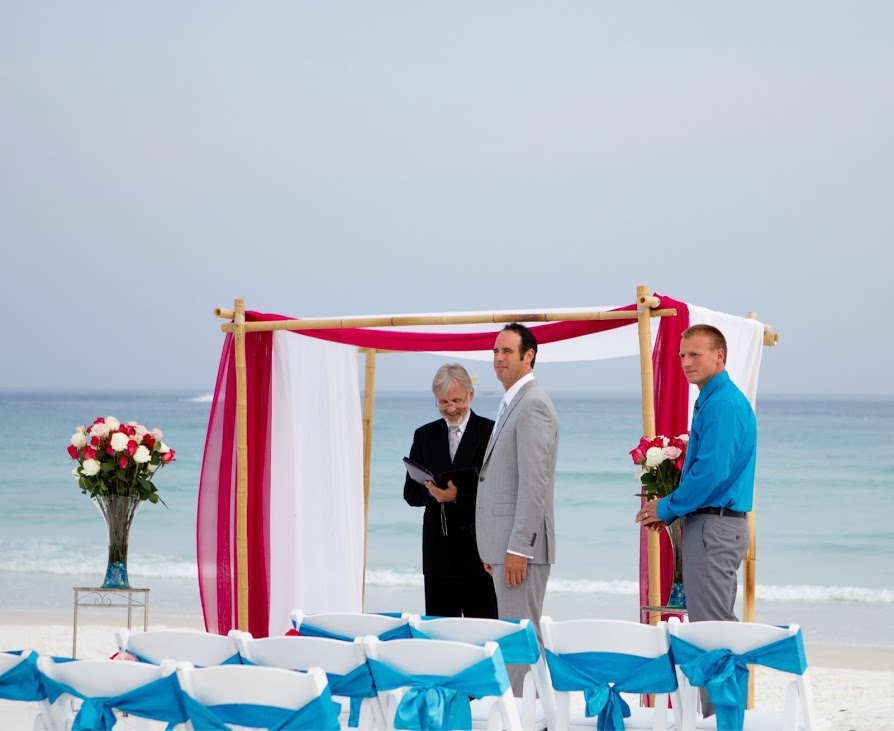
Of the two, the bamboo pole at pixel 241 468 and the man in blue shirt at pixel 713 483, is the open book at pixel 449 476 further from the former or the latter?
the man in blue shirt at pixel 713 483

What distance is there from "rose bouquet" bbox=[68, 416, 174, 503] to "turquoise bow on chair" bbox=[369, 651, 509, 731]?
285cm

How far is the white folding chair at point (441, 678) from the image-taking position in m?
3.04

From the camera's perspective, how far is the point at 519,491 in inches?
183

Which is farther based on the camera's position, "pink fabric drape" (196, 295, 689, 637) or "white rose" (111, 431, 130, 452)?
"pink fabric drape" (196, 295, 689, 637)

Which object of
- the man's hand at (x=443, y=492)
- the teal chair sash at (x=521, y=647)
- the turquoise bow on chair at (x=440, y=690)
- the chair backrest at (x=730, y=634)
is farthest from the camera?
the man's hand at (x=443, y=492)

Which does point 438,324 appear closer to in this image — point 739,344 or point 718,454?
point 739,344

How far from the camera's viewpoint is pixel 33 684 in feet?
10.1

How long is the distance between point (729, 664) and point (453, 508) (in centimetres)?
229

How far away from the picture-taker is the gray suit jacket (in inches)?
182

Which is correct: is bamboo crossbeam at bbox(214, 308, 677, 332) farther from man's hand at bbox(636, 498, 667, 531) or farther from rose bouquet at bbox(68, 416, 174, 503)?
man's hand at bbox(636, 498, 667, 531)

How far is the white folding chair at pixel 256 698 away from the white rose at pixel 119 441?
2.93 m

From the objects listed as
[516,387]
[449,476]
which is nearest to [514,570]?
[516,387]

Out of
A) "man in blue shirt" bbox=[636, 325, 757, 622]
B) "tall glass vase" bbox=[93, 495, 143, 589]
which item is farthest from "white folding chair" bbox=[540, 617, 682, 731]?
"tall glass vase" bbox=[93, 495, 143, 589]

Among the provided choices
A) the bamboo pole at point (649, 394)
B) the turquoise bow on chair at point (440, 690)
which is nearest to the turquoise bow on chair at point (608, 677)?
the turquoise bow on chair at point (440, 690)
